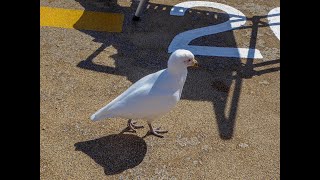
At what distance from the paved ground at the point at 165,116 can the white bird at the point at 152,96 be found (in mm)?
425

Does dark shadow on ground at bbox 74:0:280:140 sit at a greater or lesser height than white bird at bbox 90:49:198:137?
lesser

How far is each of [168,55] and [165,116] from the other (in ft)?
5.03

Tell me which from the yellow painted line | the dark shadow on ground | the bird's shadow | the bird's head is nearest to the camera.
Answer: the bird's shadow

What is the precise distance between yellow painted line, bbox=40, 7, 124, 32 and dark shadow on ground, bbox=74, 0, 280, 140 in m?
0.16

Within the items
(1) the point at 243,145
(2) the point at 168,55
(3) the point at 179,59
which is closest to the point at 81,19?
(2) the point at 168,55

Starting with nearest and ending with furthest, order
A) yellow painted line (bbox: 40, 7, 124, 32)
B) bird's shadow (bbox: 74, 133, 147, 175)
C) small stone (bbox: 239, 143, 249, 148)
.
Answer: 1. bird's shadow (bbox: 74, 133, 147, 175)
2. small stone (bbox: 239, 143, 249, 148)
3. yellow painted line (bbox: 40, 7, 124, 32)

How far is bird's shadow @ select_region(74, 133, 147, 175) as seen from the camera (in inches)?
154

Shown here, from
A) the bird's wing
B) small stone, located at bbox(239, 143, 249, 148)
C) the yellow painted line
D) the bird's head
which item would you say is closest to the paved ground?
small stone, located at bbox(239, 143, 249, 148)

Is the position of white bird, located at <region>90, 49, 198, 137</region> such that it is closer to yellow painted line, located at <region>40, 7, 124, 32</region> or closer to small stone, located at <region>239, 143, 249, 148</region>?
small stone, located at <region>239, 143, 249, 148</region>

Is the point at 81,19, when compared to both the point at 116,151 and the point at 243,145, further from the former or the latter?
the point at 243,145

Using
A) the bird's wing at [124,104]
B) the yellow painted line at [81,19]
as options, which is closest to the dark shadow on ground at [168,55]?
the yellow painted line at [81,19]

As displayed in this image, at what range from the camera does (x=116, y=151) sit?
4.11 m

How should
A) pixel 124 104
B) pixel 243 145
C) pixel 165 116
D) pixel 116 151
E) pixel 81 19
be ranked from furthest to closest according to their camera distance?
pixel 81 19
pixel 165 116
pixel 243 145
pixel 116 151
pixel 124 104
